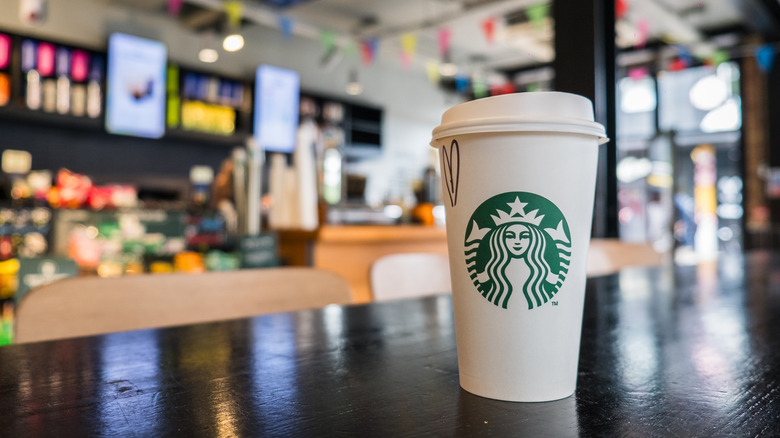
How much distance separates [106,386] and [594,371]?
0.38 metres

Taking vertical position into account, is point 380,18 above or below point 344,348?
above

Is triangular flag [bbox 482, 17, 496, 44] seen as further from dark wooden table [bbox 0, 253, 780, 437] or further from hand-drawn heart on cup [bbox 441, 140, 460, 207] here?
hand-drawn heart on cup [bbox 441, 140, 460, 207]

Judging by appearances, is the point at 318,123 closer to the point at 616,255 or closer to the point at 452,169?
the point at 616,255

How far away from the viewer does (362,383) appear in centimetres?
43

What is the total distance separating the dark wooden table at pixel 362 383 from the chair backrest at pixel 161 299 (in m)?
0.20

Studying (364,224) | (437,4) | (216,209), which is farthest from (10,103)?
(437,4)

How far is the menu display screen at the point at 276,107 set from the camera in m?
6.23

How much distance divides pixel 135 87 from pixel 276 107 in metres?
1.53

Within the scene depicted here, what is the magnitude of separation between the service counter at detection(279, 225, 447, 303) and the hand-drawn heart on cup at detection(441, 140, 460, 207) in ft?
7.29

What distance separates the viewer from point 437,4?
20.1ft

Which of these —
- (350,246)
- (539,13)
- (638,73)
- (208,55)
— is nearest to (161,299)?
(350,246)

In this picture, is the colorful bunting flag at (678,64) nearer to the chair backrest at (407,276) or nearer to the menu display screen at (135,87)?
the menu display screen at (135,87)

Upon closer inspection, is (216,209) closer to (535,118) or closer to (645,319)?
(645,319)

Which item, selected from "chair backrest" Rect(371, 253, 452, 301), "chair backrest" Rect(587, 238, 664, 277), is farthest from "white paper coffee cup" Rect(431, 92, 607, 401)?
"chair backrest" Rect(587, 238, 664, 277)
